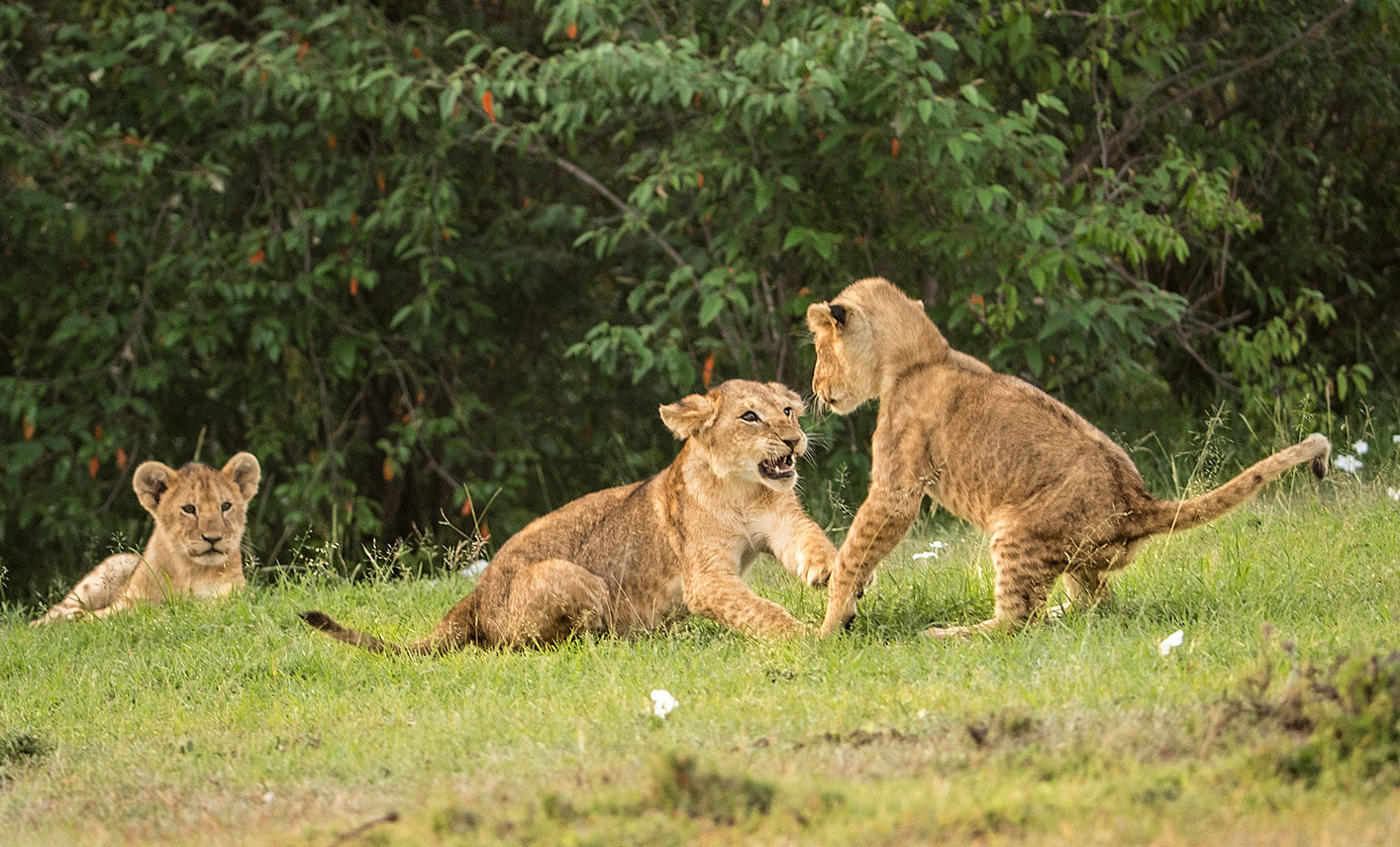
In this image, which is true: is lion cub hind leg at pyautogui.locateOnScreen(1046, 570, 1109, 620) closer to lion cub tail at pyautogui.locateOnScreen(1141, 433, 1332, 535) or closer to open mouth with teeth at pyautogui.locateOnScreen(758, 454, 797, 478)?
lion cub tail at pyautogui.locateOnScreen(1141, 433, 1332, 535)

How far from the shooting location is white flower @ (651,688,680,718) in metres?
5.07

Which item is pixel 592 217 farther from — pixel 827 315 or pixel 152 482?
pixel 827 315

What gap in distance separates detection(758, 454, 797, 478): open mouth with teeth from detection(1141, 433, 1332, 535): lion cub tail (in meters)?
1.54

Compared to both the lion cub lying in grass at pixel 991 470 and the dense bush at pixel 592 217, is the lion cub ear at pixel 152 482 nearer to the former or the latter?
the dense bush at pixel 592 217

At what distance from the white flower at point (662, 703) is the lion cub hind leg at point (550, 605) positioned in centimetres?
134

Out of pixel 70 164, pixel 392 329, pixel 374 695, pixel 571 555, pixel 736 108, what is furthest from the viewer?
pixel 392 329

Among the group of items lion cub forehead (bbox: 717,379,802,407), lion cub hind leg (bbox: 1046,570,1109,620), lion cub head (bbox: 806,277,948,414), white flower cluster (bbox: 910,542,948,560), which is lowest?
white flower cluster (bbox: 910,542,948,560)

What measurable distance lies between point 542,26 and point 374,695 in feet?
24.2

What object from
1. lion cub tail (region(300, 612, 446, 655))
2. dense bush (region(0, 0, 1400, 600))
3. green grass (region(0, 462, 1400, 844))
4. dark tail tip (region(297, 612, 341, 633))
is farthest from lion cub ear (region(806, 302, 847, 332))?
dark tail tip (region(297, 612, 341, 633))

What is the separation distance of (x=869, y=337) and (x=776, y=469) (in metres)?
0.70

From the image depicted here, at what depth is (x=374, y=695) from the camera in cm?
599

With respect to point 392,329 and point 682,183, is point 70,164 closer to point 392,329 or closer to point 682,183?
point 392,329

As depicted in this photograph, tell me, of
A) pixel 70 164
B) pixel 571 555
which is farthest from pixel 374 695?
pixel 70 164

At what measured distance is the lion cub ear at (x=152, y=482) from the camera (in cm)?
820
